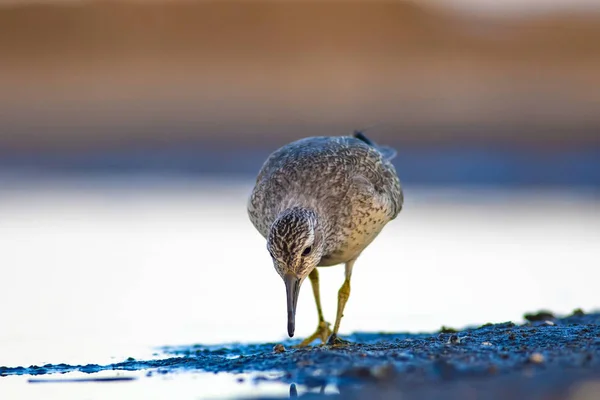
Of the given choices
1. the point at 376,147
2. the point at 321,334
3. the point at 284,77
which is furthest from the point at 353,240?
the point at 284,77

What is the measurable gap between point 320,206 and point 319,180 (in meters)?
0.26

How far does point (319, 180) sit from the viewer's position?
8125mm

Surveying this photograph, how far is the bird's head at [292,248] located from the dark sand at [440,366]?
54 cm

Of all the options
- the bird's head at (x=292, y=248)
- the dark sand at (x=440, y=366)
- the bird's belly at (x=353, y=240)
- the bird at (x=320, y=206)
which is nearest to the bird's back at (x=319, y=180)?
the bird at (x=320, y=206)

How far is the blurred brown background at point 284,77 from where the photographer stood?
2369 cm

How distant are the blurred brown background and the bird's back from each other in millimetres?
11723

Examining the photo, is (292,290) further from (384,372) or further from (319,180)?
(384,372)

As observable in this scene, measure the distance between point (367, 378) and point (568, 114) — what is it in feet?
68.9

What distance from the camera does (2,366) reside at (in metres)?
7.21

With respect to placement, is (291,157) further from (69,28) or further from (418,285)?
(69,28)

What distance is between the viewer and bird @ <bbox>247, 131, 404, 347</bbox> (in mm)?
7316

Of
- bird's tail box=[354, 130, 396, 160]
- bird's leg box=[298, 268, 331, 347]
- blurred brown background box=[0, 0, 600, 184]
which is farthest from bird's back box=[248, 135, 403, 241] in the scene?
blurred brown background box=[0, 0, 600, 184]

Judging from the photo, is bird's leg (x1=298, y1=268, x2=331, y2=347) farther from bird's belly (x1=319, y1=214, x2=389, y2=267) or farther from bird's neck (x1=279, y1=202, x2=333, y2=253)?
bird's neck (x1=279, y1=202, x2=333, y2=253)

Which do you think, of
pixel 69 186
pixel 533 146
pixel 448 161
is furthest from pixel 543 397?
→ pixel 533 146
